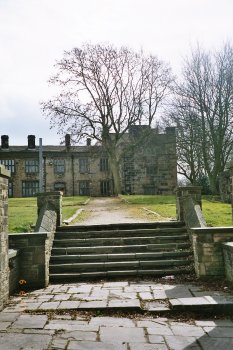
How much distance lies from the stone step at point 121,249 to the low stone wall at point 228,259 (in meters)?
1.84

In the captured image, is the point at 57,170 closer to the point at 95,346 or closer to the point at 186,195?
the point at 186,195

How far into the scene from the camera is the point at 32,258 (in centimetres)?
812

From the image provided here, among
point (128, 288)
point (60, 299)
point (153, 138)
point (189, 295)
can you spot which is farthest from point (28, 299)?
point (153, 138)

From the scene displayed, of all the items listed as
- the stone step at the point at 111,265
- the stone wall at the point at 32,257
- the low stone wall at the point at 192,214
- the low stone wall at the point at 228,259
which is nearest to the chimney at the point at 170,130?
the low stone wall at the point at 192,214

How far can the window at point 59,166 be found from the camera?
44.3 m

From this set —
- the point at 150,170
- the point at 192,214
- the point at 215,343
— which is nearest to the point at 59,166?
the point at 150,170

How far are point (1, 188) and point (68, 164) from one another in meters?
38.3

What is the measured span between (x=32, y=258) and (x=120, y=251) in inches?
102

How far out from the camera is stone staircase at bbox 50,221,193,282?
866 centimetres

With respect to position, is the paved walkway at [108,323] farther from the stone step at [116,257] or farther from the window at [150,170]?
the window at [150,170]

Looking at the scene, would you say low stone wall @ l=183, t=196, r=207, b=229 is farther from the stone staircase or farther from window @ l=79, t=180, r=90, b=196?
window @ l=79, t=180, r=90, b=196

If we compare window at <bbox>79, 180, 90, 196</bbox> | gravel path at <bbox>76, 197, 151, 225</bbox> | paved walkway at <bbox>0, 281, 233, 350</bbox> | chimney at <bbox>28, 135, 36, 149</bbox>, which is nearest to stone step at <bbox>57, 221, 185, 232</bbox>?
gravel path at <bbox>76, 197, 151, 225</bbox>

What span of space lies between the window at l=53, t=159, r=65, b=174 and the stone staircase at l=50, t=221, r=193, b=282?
3406 centimetres

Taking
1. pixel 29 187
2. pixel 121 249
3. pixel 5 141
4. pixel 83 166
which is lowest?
pixel 121 249
